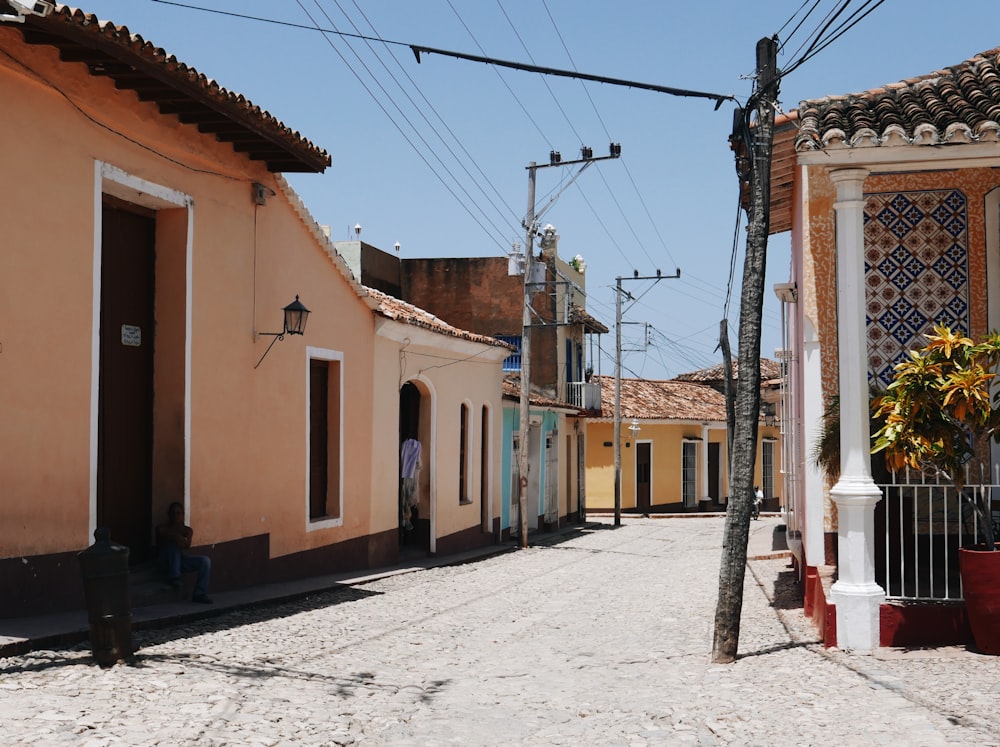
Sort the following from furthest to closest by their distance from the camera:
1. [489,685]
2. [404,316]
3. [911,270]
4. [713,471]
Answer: [713,471], [404,316], [911,270], [489,685]

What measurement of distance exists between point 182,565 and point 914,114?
7404 mm

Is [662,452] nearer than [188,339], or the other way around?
[188,339]

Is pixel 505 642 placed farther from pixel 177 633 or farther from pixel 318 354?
pixel 318 354

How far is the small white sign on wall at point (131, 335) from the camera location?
10218mm

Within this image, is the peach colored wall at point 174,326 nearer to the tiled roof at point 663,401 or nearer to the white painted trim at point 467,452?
the white painted trim at point 467,452

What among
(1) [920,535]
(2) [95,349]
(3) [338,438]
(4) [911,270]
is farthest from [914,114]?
(3) [338,438]

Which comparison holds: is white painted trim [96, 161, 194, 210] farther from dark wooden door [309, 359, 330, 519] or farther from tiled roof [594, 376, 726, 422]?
tiled roof [594, 376, 726, 422]

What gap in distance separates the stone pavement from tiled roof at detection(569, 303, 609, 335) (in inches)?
911

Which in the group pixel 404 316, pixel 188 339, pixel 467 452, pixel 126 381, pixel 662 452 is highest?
pixel 404 316

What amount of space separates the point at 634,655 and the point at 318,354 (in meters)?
6.68

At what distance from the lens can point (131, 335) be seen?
10.3 m

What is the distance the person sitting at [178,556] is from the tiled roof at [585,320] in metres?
23.4

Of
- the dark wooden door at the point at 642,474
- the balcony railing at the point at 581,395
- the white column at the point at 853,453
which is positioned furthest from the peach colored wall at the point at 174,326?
the dark wooden door at the point at 642,474

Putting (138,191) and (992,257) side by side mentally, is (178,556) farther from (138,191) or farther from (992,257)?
(992,257)
